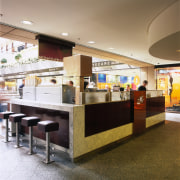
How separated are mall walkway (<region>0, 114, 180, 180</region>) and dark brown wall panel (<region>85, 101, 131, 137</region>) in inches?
20.9

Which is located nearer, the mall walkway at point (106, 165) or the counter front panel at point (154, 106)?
the mall walkway at point (106, 165)

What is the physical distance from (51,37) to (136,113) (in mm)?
3469

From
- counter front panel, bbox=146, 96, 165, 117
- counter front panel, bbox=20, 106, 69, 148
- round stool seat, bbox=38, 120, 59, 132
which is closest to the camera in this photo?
round stool seat, bbox=38, 120, 59, 132

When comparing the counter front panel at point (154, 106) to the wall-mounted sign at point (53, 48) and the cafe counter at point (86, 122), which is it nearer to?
the cafe counter at point (86, 122)

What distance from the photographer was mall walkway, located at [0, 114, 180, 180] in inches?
102

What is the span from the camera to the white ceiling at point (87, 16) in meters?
3.08

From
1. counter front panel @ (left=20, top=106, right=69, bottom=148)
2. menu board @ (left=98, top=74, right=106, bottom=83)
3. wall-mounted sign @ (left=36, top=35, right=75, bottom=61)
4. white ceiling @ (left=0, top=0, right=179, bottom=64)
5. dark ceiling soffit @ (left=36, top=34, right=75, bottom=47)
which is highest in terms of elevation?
white ceiling @ (left=0, top=0, right=179, bottom=64)

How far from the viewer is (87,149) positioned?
11.1 feet

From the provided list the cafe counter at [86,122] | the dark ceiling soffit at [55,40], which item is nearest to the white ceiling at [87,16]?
the dark ceiling soffit at [55,40]

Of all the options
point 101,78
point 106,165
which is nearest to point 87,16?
point 106,165

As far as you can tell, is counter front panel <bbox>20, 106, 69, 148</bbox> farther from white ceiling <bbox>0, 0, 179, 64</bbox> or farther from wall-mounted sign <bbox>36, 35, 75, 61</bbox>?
white ceiling <bbox>0, 0, 179, 64</bbox>

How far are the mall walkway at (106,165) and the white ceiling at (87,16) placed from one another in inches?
116

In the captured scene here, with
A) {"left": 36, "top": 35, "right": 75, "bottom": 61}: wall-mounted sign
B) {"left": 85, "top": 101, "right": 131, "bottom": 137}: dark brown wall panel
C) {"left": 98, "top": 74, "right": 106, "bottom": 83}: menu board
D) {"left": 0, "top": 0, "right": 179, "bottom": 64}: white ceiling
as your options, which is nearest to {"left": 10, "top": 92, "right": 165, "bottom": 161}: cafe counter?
{"left": 85, "top": 101, "right": 131, "bottom": 137}: dark brown wall panel

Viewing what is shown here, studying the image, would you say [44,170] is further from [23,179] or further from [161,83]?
[161,83]
